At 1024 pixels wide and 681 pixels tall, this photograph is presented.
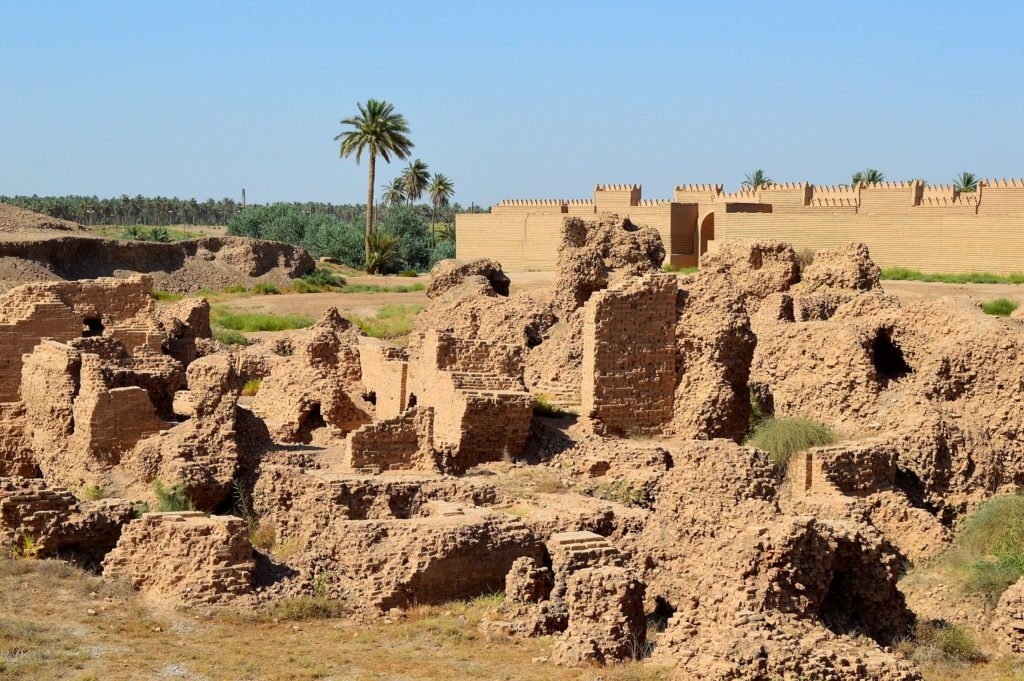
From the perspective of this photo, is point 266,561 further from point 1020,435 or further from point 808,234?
point 808,234

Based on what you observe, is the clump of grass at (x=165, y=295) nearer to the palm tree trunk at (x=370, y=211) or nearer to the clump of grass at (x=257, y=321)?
the clump of grass at (x=257, y=321)

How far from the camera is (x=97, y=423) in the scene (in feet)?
49.5

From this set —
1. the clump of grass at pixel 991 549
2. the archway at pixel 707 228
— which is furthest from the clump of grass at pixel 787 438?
the archway at pixel 707 228

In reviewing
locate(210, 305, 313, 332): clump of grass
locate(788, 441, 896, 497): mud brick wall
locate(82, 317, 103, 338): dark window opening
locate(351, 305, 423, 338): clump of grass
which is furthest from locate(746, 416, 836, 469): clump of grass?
locate(210, 305, 313, 332): clump of grass

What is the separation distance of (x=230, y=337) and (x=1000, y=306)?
14741mm

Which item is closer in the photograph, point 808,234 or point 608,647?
point 608,647

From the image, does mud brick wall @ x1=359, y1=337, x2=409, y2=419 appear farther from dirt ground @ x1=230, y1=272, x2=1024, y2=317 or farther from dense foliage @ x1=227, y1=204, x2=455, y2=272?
dense foliage @ x1=227, y1=204, x2=455, y2=272

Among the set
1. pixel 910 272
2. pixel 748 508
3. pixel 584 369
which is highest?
pixel 910 272

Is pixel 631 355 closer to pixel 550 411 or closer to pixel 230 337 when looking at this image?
pixel 550 411

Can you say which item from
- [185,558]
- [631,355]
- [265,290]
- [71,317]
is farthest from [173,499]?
[265,290]

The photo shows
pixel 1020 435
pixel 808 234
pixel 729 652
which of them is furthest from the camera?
pixel 808 234

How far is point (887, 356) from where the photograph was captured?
55.6 ft

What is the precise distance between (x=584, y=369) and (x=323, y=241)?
40.2 meters

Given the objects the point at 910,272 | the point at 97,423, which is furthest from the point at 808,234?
the point at 97,423
